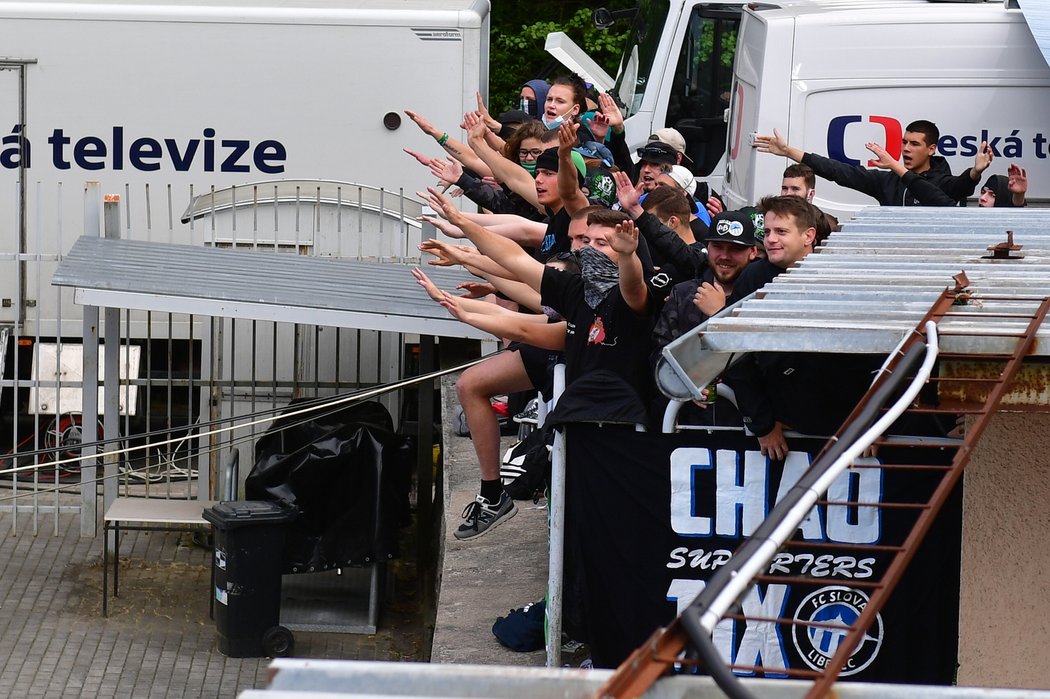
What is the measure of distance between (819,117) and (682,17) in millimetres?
3293

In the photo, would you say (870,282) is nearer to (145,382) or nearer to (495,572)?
(495,572)

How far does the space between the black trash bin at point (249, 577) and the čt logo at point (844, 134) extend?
4.05 meters

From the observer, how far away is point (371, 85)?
A: 1006 centimetres

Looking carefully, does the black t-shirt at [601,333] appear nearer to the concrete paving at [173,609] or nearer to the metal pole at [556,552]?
the metal pole at [556,552]

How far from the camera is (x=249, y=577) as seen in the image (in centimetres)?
722

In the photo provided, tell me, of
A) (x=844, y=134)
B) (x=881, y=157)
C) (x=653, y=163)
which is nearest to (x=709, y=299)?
(x=653, y=163)

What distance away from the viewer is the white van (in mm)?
8859

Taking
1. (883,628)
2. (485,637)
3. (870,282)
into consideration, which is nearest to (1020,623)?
(883,628)

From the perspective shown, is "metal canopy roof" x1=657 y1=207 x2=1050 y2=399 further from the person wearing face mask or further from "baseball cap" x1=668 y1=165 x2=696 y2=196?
the person wearing face mask

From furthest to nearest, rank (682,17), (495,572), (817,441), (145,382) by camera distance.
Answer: (682,17) < (145,382) < (495,572) < (817,441)

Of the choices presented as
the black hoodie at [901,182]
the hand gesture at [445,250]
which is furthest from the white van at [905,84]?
the hand gesture at [445,250]

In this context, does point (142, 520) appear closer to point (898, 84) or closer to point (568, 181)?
point (568, 181)

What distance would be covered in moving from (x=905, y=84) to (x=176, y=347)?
5.15 meters

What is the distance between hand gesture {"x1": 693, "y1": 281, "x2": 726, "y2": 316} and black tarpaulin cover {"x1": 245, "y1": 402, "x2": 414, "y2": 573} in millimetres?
2934
